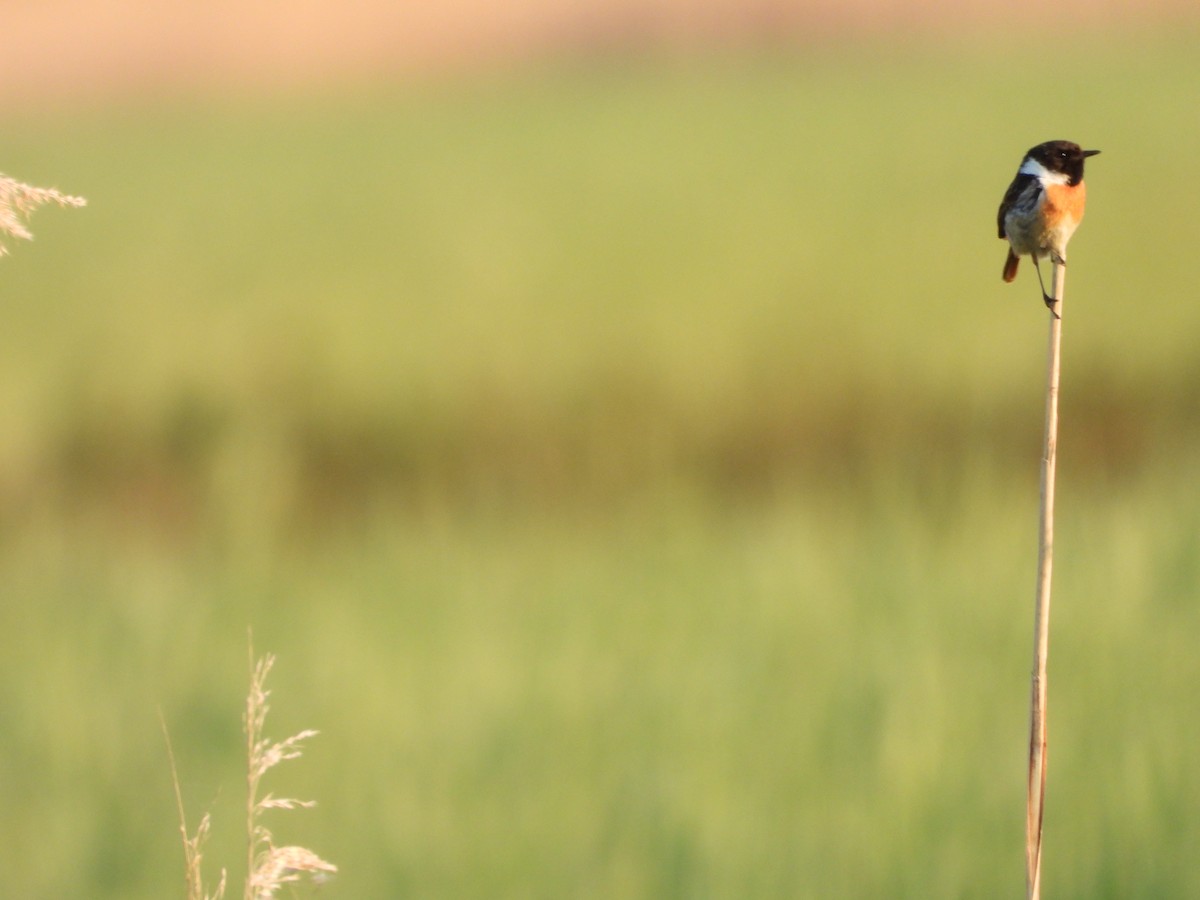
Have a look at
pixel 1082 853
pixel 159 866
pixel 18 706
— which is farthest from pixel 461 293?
pixel 1082 853

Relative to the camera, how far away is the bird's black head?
1700 mm

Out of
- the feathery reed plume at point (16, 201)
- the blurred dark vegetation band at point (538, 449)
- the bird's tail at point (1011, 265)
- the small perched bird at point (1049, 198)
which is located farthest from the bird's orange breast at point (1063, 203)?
the blurred dark vegetation band at point (538, 449)

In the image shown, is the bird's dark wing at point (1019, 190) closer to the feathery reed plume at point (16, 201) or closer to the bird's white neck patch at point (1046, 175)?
the bird's white neck patch at point (1046, 175)

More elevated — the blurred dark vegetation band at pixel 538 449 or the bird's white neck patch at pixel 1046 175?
the bird's white neck patch at pixel 1046 175

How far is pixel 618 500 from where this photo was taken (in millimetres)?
5504

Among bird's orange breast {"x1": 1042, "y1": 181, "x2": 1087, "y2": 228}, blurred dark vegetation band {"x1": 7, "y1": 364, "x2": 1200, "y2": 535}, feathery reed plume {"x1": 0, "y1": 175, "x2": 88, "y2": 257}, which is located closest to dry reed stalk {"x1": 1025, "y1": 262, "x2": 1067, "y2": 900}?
bird's orange breast {"x1": 1042, "y1": 181, "x2": 1087, "y2": 228}

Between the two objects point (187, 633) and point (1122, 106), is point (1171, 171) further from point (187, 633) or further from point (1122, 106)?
point (187, 633)

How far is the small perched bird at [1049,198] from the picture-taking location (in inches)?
67.1

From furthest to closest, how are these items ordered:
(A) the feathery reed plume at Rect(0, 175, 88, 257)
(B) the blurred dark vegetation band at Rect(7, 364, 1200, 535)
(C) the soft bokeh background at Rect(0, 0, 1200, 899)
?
(B) the blurred dark vegetation band at Rect(7, 364, 1200, 535) → (C) the soft bokeh background at Rect(0, 0, 1200, 899) → (A) the feathery reed plume at Rect(0, 175, 88, 257)

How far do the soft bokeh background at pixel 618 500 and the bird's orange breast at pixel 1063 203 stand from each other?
175 cm

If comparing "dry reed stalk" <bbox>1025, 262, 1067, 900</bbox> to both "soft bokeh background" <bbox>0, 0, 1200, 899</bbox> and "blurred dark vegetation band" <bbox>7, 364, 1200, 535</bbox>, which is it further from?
"blurred dark vegetation band" <bbox>7, 364, 1200, 535</bbox>

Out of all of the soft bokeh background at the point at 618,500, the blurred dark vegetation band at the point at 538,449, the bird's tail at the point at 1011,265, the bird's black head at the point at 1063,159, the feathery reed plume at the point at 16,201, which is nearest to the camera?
the feathery reed plume at the point at 16,201

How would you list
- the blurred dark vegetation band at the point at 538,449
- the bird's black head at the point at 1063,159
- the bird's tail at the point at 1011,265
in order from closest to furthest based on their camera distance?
the bird's black head at the point at 1063,159, the bird's tail at the point at 1011,265, the blurred dark vegetation band at the point at 538,449

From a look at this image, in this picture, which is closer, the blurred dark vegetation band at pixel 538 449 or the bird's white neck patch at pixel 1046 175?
the bird's white neck patch at pixel 1046 175
